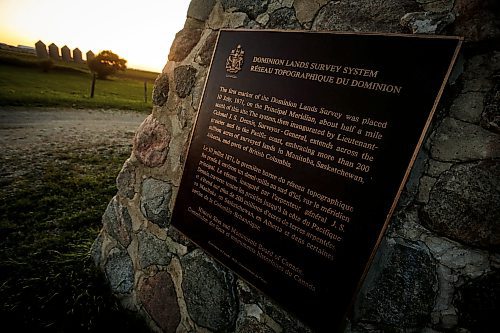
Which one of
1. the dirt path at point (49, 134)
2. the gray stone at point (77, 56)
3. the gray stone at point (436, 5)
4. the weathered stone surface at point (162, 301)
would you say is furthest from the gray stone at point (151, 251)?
the gray stone at point (77, 56)

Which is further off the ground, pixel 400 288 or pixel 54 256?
pixel 400 288

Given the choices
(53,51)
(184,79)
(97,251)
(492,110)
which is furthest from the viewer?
(53,51)

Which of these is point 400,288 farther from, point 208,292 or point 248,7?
point 248,7

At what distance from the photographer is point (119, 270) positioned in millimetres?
2492

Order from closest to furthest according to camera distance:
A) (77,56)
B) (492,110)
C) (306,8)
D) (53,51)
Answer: (492,110), (306,8), (53,51), (77,56)

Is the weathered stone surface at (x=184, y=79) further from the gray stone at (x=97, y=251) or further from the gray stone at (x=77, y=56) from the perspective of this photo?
the gray stone at (x=77, y=56)

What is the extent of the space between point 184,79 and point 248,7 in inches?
26.7

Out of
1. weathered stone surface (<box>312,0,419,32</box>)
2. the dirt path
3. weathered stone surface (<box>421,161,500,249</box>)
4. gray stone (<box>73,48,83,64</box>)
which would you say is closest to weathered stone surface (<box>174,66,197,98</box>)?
weathered stone surface (<box>312,0,419,32</box>)

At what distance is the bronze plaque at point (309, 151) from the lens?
3.87ft

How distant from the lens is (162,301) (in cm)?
212

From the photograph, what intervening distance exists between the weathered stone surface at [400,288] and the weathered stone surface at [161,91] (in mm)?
1875

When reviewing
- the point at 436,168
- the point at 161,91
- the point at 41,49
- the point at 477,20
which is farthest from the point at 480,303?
the point at 41,49

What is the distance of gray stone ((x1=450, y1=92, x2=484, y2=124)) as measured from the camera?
3.63 ft

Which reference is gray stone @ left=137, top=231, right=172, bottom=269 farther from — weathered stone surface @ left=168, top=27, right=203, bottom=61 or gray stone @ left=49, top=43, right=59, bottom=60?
gray stone @ left=49, top=43, right=59, bottom=60
